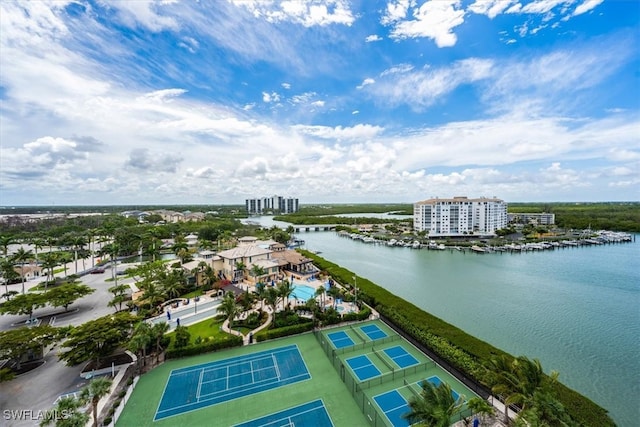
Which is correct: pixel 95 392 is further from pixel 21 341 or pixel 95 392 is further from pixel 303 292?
pixel 303 292

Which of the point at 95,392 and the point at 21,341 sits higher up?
the point at 21,341

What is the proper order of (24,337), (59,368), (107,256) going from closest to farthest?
(24,337) → (59,368) → (107,256)

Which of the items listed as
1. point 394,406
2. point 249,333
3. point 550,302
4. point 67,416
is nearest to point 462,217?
point 550,302

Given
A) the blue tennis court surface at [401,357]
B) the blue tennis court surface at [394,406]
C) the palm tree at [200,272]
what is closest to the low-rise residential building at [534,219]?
the blue tennis court surface at [401,357]

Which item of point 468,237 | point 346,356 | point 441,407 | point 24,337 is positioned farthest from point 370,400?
point 468,237

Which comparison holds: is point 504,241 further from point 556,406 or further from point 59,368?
point 59,368

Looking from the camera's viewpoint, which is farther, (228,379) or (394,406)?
(228,379)

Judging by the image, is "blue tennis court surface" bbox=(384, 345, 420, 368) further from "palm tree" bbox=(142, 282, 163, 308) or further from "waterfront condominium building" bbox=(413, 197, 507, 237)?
"waterfront condominium building" bbox=(413, 197, 507, 237)
